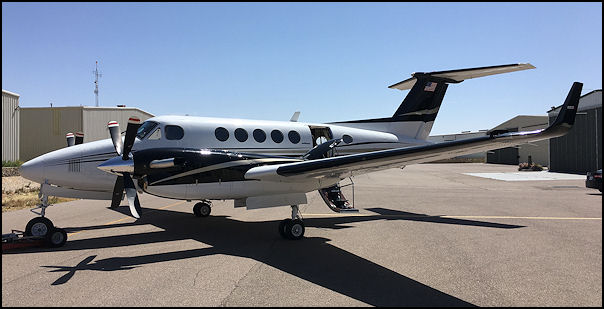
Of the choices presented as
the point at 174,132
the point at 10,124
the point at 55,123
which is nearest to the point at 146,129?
the point at 174,132

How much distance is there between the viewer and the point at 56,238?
7.55 meters

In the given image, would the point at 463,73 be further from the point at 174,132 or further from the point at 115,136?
the point at 115,136

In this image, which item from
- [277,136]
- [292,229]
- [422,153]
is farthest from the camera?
[277,136]

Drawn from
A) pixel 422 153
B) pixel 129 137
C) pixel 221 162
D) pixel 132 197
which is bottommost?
pixel 132 197

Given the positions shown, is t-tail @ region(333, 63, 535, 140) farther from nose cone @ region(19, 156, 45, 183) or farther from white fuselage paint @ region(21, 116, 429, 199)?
nose cone @ region(19, 156, 45, 183)

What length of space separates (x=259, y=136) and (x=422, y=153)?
17.3 ft

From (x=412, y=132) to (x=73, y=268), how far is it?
446 inches

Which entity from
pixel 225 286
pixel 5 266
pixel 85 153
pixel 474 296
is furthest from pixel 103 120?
pixel 474 296

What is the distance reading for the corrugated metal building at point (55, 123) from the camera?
3259 cm

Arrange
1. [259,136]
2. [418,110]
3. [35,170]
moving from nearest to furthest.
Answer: [35,170]
[259,136]
[418,110]

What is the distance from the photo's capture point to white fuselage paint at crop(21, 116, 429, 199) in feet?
26.4

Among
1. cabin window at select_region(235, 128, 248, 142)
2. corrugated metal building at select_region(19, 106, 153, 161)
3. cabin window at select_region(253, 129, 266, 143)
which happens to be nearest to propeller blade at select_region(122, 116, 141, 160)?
cabin window at select_region(235, 128, 248, 142)

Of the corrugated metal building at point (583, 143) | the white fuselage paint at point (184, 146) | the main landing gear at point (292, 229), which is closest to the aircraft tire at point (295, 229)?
the main landing gear at point (292, 229)

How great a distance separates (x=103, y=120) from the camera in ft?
110
